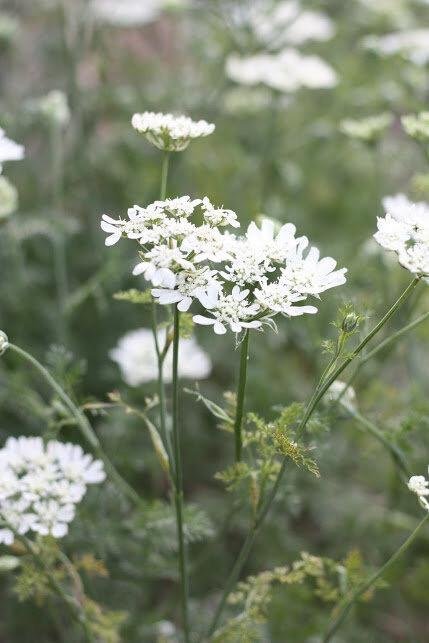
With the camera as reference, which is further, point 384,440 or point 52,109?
point 52,109

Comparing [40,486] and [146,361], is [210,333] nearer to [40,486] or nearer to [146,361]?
[146,361]

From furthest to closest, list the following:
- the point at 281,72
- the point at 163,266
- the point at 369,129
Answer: the point at 281,72 → the point at 369,129 → the point at 163,266

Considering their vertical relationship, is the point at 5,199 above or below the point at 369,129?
below

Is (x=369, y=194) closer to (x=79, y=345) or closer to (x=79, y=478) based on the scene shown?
(x=79, y=345)

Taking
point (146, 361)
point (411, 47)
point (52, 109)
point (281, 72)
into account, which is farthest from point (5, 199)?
point (411, 47)

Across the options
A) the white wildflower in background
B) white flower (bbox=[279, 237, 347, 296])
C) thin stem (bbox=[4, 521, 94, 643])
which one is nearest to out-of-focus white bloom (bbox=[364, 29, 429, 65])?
the white wildflower in background

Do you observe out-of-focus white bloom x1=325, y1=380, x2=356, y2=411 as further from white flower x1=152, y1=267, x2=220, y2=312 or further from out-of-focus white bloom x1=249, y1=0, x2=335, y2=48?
out-of-focus white bloom x1=249, y1=0, x2=335, y2=48

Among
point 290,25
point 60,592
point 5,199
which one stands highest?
point 290,25
